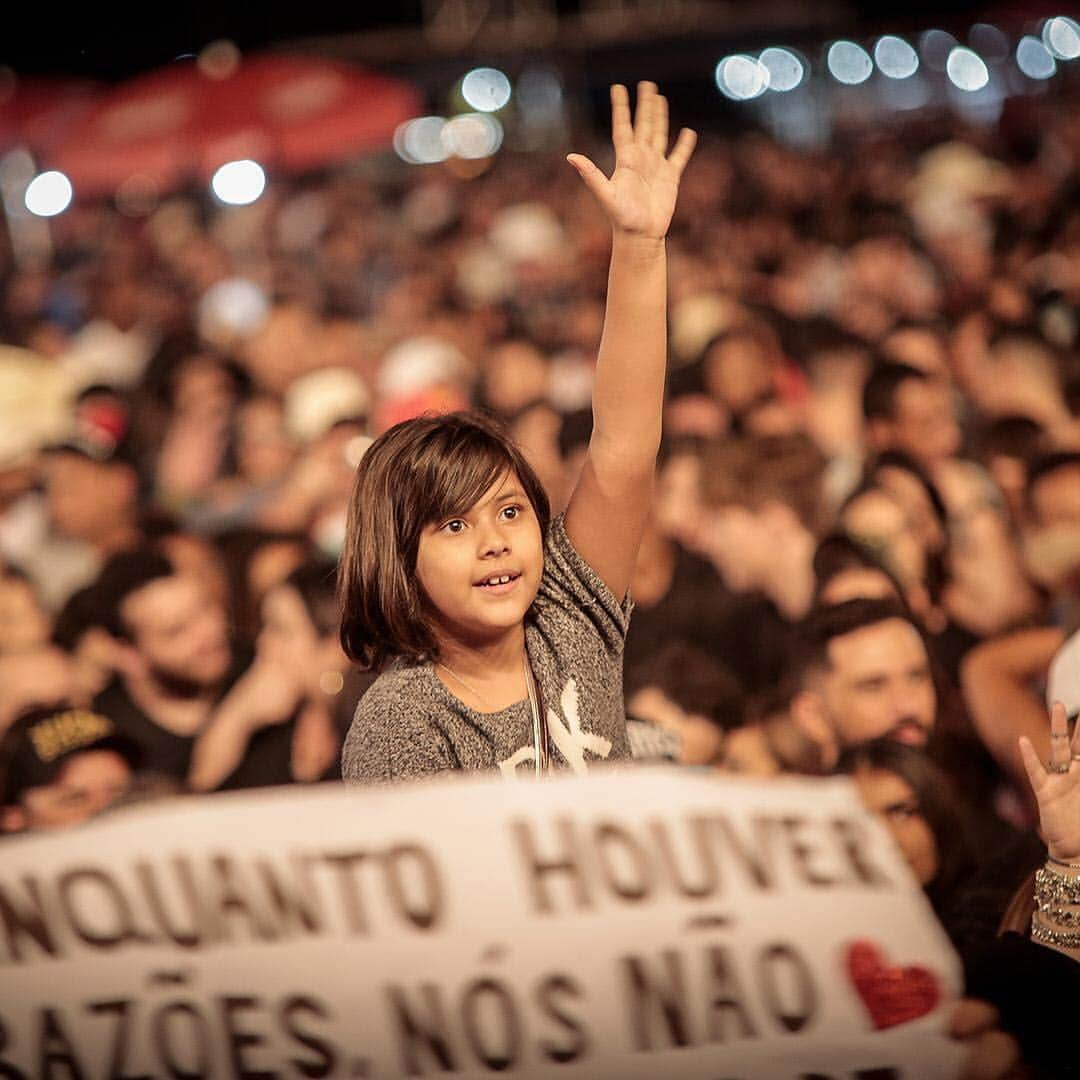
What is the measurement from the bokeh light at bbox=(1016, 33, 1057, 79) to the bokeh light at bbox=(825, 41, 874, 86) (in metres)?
4.29

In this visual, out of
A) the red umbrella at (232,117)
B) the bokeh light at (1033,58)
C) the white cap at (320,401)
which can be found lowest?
the white cap at (320,401)

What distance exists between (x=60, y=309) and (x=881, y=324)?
7373 mm

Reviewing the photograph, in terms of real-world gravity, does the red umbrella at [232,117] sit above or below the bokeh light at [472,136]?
below

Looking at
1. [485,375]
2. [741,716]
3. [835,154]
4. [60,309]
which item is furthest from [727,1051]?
[835,154]

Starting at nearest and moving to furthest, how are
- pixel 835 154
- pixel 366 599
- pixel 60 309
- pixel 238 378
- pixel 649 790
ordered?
1. pixel 649 790
2. pixel 366 599
3. pixel 238 378
4. pixel 60 309
5. pixel 835 154

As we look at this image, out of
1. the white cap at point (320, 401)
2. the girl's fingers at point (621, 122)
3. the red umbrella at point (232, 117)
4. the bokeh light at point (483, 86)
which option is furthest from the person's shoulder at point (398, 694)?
the bokeh light at point (483, 86)

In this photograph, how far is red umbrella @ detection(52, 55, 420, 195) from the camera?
969 cm

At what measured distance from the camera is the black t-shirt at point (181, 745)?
4355 mm

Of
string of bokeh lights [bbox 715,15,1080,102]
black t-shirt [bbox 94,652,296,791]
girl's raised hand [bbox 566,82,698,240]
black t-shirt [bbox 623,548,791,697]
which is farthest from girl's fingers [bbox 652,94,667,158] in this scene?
string of bokeh lights [bbox 715,15,1080,102]

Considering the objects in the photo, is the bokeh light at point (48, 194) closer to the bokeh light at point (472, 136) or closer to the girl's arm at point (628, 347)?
the bokeh light at point (472, 136)

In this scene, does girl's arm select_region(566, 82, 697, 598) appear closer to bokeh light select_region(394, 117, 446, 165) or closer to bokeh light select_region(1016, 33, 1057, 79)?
bokeh light select_region(394, 117, 446, 165)

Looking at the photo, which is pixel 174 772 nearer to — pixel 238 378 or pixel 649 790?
pixel 649 790

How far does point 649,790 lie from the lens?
5.98 ft

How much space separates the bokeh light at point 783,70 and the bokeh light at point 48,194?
559 inches
